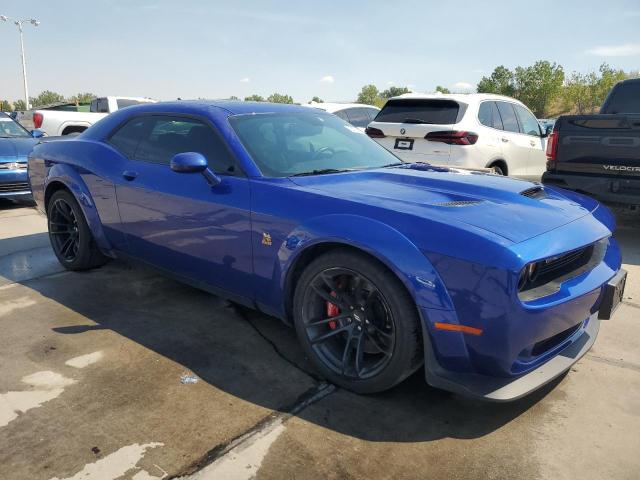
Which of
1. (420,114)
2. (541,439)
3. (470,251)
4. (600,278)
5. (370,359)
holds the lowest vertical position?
(541,439)

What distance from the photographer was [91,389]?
2689 millimetres

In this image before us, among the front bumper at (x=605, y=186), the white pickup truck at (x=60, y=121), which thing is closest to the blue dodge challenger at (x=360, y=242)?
the front bumper at (x=605, y=186)

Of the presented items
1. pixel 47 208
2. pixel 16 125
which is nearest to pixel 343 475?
pixel 47 208

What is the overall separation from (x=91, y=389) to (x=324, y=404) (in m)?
1.22

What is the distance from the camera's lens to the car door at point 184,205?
3043 millimetres

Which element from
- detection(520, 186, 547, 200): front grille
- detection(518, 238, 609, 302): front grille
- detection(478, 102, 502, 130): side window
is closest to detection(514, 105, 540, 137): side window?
detection(478, 102, 502, 130): side window

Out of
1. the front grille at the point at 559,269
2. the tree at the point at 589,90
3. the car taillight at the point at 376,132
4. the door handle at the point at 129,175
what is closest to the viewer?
the front grille at the point at 559,269

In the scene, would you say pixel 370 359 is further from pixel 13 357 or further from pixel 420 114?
pixel 420 114

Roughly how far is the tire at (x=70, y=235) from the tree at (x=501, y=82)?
2580 inches

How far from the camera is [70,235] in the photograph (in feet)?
14.9

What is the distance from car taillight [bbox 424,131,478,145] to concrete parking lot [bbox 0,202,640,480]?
3.50 meters

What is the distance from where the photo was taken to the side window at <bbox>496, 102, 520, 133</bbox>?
749 centimetres

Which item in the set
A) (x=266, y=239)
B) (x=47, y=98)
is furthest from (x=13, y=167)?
(x=47, y=98)

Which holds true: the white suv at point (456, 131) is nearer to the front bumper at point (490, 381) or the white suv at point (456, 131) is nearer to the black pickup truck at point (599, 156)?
the black pickup truck at point (599, 156)
